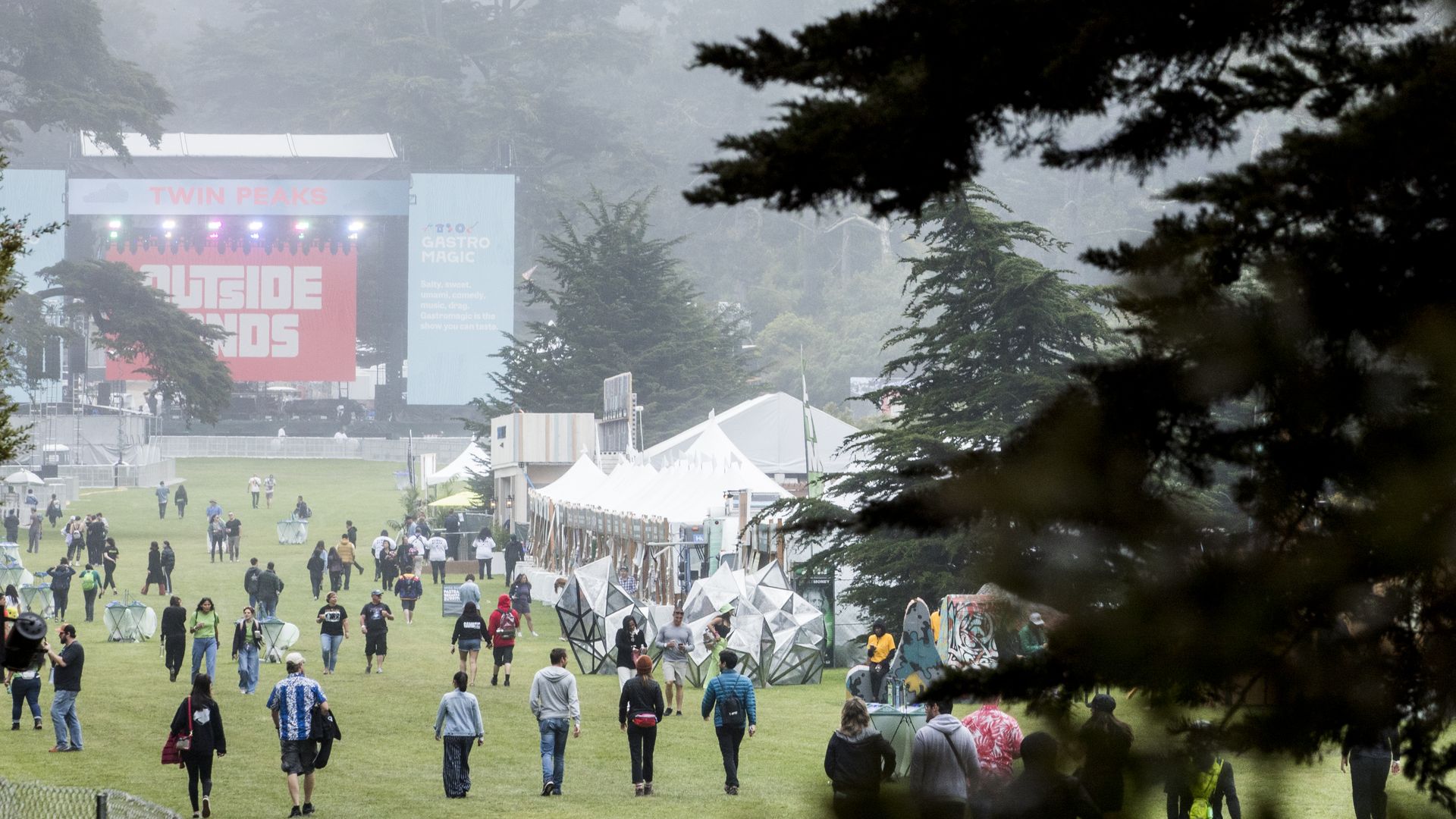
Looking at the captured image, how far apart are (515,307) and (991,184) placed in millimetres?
27792

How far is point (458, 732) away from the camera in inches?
569

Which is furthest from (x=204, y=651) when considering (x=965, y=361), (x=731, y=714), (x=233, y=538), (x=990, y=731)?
(x=233, y=538)

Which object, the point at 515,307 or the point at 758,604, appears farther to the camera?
the point at 515,307

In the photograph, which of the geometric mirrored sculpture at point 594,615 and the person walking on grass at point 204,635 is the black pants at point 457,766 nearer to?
the person walking on grass at point 204,635

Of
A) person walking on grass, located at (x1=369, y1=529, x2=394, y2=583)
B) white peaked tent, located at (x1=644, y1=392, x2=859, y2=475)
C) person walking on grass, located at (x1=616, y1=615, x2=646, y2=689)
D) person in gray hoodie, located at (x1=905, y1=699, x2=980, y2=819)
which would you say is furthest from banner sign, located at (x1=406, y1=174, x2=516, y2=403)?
person in gray hoodie, located at (x1=905, y1=699, x2=980, y2=819)

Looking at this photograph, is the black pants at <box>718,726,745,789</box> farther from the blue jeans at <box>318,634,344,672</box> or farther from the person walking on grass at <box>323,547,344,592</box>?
the person walking on grass at <box>323,547,344,592</box>

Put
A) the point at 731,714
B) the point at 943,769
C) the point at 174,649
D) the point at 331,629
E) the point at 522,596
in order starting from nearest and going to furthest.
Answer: the point at 943,769, the point at 731,714, the point at 174,649, the point at 331,629, the point at 522,596

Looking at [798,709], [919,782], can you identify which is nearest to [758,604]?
[798,709]

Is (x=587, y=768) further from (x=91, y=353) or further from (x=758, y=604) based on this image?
(x=91, y=353)

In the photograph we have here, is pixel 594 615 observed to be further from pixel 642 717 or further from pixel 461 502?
pixel 461 502

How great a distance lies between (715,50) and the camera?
401cm

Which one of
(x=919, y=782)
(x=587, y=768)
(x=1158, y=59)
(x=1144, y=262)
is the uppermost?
(x=1158, y=59)

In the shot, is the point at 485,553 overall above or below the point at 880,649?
above

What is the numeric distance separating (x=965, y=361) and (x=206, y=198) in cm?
6451
